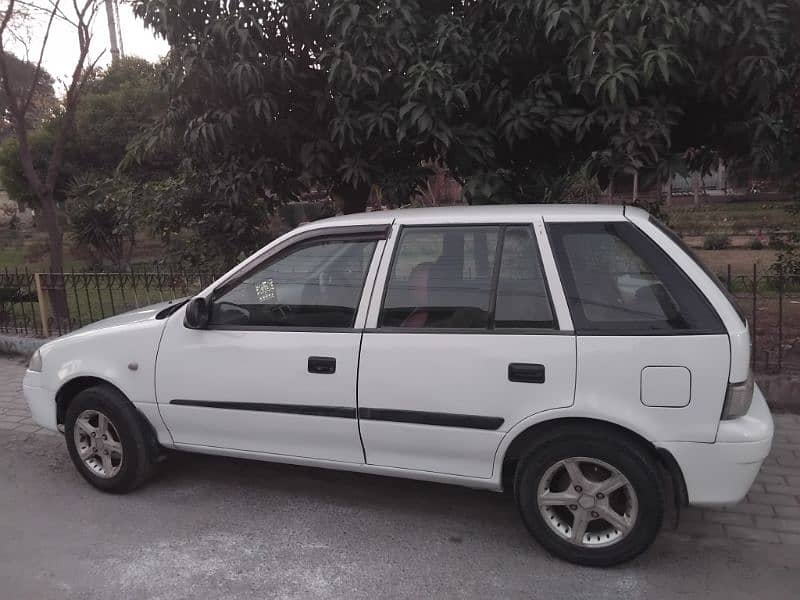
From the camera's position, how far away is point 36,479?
174 inches

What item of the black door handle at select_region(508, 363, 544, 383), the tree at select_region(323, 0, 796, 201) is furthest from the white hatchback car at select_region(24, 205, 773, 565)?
the tree at select_region(323, 0, 796, 201)

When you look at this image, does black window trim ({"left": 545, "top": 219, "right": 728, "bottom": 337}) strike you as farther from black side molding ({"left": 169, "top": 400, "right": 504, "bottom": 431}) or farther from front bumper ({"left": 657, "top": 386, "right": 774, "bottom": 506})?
black side molding ({"left": 169, "top": 400, "right": 504, "bottom": 431})

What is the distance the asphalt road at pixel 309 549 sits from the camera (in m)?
3.05

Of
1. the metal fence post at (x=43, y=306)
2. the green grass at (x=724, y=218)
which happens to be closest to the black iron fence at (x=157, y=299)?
the metal fence post at (x=43, y=306)

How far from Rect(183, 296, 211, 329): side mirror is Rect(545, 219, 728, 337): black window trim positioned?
1.85 m

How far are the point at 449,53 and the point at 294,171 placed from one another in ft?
5.93

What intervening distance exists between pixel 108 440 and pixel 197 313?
105cm

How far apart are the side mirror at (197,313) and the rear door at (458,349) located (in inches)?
37.0

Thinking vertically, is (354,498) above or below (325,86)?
below

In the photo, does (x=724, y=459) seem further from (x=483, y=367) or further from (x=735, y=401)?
(x=483, y=367)

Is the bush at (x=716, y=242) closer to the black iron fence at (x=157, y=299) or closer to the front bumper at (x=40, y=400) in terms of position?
the black iron fence at (x=157, y=299)

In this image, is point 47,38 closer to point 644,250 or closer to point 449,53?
point 449,53

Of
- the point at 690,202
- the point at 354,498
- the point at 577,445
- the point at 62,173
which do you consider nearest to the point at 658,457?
the point at 577,445

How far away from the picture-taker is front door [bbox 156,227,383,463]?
11.2 feet
